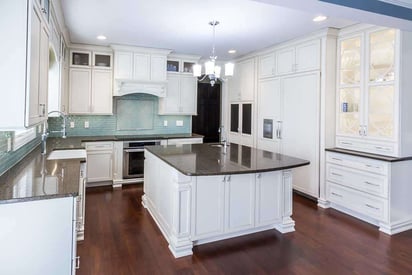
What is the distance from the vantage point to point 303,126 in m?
4.60

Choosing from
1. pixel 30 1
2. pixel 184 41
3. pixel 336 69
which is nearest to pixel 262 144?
pixel 336 69

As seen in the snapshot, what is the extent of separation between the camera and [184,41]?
4871 mm

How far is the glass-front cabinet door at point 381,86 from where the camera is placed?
140 inches

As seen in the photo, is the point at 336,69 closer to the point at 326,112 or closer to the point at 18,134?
the point at 326,112

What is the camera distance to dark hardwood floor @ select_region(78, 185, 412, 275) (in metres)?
2.57

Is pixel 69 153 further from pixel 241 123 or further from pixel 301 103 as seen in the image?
pixel 241 123

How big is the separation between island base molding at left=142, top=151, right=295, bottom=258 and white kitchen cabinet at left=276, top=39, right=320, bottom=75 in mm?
2044

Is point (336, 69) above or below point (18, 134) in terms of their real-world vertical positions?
above

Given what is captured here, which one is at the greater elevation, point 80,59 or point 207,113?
point 80,59

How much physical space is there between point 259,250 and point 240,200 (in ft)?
1.73

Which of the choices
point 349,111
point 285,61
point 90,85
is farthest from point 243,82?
point 90,85

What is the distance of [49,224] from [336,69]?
163 inches

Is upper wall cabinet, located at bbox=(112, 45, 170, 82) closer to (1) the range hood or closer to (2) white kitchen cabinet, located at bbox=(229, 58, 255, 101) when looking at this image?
(1) the range hood

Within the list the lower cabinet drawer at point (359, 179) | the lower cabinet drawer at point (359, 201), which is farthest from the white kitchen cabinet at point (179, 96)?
the lower cabinet drawer at point (359, 201)
